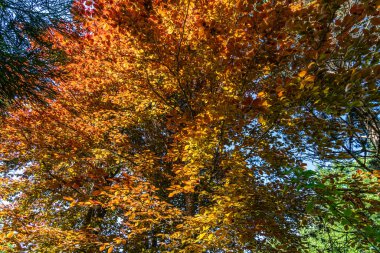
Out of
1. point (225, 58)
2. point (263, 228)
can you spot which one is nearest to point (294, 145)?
point (263, 228)

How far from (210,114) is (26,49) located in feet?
13.3

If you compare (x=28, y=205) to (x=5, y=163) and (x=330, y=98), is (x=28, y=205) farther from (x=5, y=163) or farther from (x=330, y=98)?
(x=330, y=98)

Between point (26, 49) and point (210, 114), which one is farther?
point (26, 49)

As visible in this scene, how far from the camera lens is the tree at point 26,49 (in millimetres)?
4238

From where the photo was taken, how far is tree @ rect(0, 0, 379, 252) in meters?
3.29

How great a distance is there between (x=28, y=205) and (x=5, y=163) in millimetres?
1879

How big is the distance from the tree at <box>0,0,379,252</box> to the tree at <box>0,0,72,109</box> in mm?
554

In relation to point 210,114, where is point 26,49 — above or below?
above

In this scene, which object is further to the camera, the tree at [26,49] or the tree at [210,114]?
the tree at [26,49]

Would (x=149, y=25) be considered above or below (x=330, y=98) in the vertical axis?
above

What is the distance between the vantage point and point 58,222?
373 inches

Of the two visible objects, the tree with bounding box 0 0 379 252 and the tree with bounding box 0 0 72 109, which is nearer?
the tree with bounding box 0 0 379 252

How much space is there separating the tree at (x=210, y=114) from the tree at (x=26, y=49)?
1.82 ft

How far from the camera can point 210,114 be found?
4.28 metres
